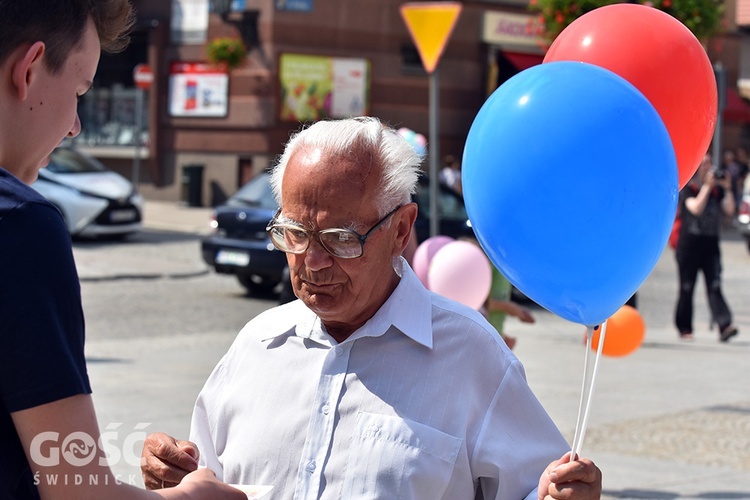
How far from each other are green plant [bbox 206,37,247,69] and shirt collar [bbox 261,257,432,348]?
22.5 m

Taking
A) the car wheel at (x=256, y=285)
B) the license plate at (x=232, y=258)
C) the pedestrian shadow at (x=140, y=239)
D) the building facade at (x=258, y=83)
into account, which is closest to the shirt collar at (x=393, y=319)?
the license plate at (x=232, y=258)

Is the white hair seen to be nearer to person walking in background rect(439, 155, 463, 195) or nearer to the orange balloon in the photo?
the orange balloon

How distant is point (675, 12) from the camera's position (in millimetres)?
15602

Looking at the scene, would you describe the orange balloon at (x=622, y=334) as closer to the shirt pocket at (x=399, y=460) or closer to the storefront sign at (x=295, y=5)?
the shirt pocket at (x=399, y=460)

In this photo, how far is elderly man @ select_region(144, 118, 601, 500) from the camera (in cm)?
264

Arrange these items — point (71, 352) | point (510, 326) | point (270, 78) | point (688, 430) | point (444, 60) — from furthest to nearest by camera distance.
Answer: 1. point (444, 60)
2. point (270, 78)
3. point (510, 326)
4. point (688, 430)
5. point (71, 352)

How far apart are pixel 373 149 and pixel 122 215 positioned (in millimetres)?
16946

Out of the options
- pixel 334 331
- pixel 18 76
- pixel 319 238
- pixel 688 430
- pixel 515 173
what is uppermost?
pixel 18 76

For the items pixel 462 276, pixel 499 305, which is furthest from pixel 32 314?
pixel 499 305

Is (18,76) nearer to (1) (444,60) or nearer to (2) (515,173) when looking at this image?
(2) (515,173)

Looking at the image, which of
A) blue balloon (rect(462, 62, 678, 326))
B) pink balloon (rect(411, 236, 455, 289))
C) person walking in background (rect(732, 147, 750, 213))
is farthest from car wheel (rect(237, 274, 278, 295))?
person walking in background (rect(732, 147, 750, 213))

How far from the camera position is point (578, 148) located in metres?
2.50

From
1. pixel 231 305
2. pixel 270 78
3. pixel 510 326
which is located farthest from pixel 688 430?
pixel 270 78

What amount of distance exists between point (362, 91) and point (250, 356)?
23678 millimetres
